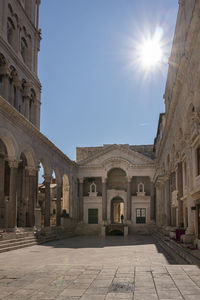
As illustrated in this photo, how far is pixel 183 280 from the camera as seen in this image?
8.38 m

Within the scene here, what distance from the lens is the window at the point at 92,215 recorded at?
4644 centimetres

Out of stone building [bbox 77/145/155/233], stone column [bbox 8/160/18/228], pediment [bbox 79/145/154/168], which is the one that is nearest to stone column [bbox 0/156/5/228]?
stone column [bbox 8/160/18/228]

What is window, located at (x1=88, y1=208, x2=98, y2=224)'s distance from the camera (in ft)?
152

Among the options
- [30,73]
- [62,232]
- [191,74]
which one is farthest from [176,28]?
[62,232]

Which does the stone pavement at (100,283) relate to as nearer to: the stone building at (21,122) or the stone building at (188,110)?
the stone building at (188,110)

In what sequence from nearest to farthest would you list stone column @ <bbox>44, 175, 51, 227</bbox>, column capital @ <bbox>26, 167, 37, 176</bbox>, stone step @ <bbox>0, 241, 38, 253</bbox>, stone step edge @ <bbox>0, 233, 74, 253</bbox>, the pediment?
stone step @ <bbox>0, 241, 38, 253</bbox>, stone step edge @ <bbox>0, 233, 74, 253</bbox>, column capital @ <bbox>26, 167, 37, 176</bbox>, stone column @ <bbox>44, 175, 51, 227</bbox>, the pediment

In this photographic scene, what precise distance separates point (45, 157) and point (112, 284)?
2404cm

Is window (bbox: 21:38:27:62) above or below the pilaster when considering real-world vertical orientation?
above

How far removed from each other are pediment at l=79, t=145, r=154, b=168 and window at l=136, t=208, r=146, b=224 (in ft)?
20.6

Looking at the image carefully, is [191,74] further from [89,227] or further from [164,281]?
[89,227]

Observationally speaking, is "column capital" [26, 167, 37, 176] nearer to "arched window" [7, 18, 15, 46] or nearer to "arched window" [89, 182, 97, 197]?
"arched window" [7, 18, 15, 46]

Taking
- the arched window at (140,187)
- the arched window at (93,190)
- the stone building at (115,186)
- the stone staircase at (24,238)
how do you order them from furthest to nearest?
1. the arched window at (93,190)
2. the arched window at (140,187)
3. the stone building at (115,186)
4. the stone staircase at (24,238)

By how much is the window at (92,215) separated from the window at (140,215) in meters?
5.59

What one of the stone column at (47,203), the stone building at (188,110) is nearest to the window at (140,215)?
the stone column at (47,203)
